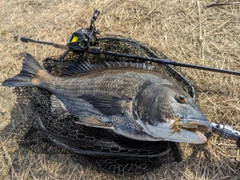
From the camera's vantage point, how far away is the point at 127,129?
3.09 metres

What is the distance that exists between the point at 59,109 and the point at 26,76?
77 cm

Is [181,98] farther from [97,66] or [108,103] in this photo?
[97,66]

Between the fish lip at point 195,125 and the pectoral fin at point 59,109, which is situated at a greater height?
the fish lip at point 195,125

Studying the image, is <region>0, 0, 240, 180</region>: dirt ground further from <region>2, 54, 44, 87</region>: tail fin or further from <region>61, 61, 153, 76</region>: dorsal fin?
<region>61, 61, 153, 76</region>: dorsal fin

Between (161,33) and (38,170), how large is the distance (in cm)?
284

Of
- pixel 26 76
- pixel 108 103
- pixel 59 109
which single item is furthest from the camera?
pixel 26 76

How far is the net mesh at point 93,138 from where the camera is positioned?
317 cm

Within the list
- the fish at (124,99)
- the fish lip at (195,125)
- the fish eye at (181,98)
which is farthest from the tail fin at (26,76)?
the fish lip at (195,125)

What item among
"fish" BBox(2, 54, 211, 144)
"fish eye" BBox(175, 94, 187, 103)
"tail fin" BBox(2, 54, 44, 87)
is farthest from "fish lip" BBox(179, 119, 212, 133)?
"tail fin" BBox(2, 54, 44, 87)

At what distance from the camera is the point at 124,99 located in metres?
3.08

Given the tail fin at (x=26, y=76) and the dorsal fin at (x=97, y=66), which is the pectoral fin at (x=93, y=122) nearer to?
the dorsal fin at (x=97, y=66)

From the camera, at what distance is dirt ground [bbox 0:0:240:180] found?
3.27m

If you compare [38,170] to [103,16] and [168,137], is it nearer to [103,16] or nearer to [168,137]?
[168,137]

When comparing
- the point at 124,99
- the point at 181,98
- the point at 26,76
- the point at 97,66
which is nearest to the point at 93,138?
the point at 124,99
